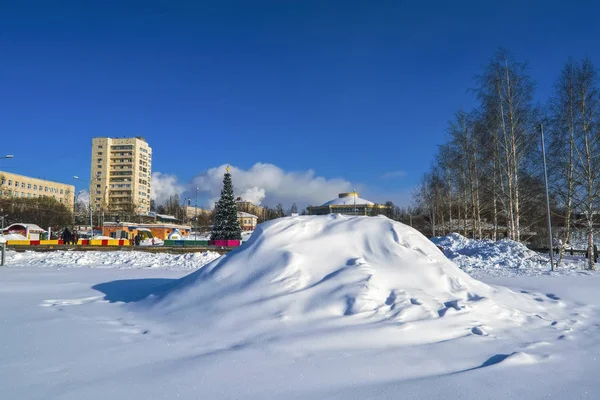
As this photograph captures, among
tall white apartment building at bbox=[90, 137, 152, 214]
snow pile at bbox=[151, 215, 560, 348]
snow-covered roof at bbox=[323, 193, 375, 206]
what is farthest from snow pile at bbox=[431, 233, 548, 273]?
tall white apartment building at bbox=[90, 137, 152, 214]

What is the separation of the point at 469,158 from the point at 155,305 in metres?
25.9

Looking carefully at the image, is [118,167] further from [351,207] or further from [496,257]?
[496,257]

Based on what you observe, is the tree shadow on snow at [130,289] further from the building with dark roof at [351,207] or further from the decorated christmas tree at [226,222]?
the building with dark roof at [351,207]

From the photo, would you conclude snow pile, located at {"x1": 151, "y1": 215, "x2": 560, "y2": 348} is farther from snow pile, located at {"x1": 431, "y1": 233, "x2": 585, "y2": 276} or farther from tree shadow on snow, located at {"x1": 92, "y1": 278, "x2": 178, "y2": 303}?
snow pile, located at {"x1": 431, "y1": 233, "x2": 585, "y2": 276}

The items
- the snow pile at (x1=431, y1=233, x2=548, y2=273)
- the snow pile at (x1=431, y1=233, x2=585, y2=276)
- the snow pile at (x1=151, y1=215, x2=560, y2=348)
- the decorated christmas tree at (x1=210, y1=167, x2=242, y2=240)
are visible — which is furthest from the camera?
the decorated christmas tree at (x1=210, y1=167, x2=242, y2=240)

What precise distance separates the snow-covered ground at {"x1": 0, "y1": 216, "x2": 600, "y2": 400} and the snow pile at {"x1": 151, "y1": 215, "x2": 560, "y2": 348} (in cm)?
3

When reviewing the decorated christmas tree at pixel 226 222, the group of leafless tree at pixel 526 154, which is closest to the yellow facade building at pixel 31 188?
the decorated christmas tree at pixel 226 222

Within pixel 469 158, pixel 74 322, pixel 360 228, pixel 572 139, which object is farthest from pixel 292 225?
pixel 469 158

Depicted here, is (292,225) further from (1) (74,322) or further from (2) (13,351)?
(2) (13,351)

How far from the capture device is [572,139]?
1622 centimetres

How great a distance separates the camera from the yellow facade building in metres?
75.5

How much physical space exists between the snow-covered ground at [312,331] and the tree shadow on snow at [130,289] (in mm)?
79

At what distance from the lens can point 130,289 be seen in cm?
862

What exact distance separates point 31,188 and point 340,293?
313ft
